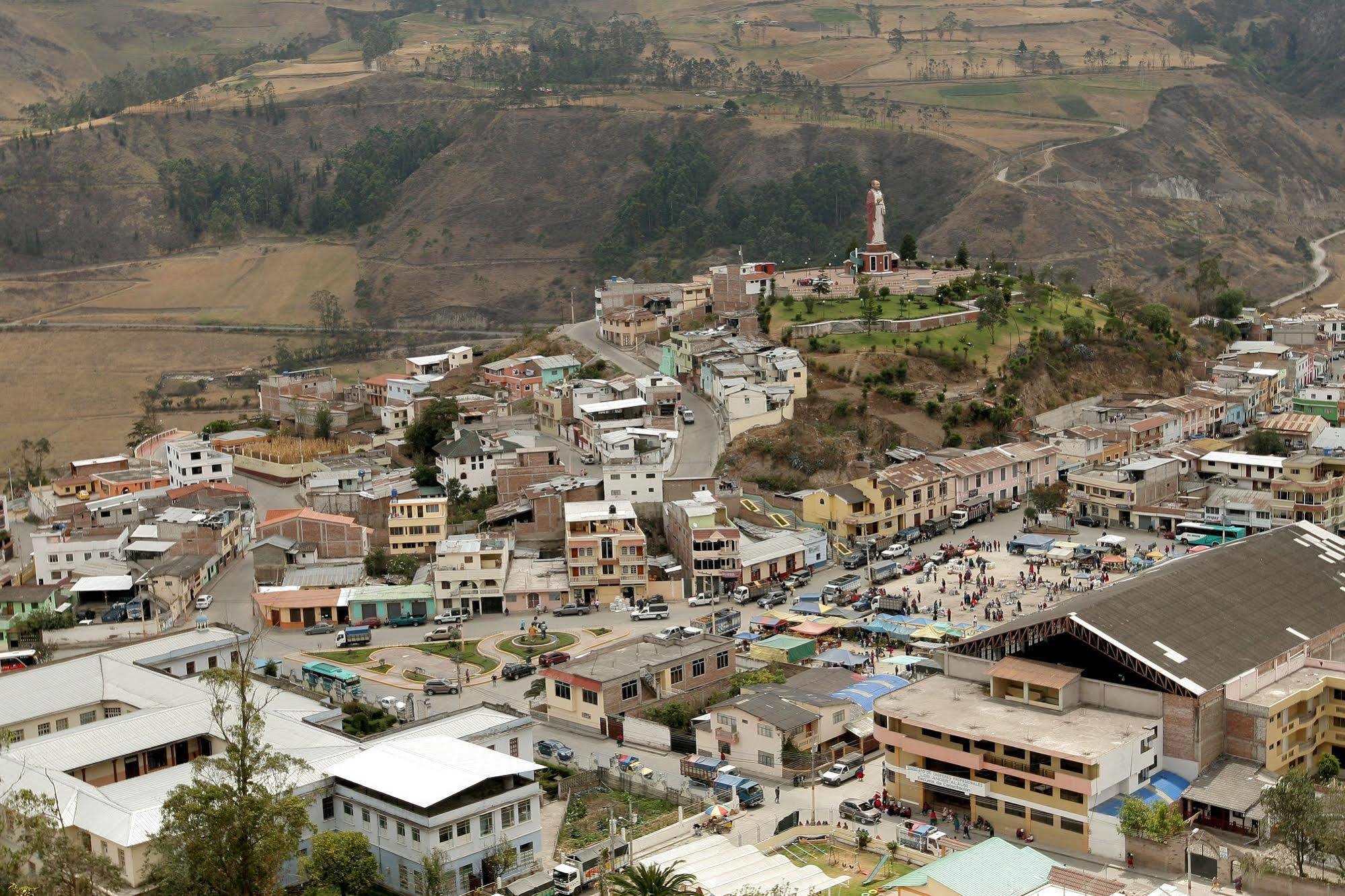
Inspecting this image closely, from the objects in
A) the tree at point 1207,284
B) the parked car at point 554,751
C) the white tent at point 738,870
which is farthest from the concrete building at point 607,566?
the tree at point 1207,284

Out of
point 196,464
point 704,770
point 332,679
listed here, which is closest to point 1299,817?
point 704,770

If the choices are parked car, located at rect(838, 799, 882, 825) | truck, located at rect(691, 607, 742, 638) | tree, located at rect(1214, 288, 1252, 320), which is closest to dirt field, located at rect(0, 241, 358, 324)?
tree, located at rect(1214, 288, 1252, 320)

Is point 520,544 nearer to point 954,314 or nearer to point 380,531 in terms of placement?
point 380,531

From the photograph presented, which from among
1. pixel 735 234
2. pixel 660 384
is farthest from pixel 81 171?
pixel 660 384

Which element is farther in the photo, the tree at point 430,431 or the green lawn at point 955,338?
the green lawn at point 955,338

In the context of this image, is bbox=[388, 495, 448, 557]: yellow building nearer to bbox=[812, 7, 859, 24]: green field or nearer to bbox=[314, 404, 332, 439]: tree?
bbox=[314, 404, 332, 439]: tree

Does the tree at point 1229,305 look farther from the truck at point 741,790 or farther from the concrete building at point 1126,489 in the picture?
the truck at point 741,790

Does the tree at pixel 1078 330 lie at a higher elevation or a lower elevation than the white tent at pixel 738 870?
higher
